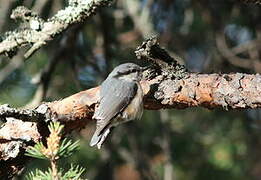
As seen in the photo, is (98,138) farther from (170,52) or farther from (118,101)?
(170,52)

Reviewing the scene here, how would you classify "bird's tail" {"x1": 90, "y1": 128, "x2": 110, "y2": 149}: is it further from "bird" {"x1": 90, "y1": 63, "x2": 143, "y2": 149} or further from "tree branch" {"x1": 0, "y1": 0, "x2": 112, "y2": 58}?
"tree branch" {"x1": 0, "y1": 0, "x2": 112, "y2": 58}

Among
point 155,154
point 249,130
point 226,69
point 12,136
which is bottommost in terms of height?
point 155,154

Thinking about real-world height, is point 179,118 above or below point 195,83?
below

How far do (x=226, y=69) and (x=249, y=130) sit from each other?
1.40 feet

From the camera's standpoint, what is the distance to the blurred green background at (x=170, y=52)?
3227 millimetres

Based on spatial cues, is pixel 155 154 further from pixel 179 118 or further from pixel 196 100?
pixel 196 100

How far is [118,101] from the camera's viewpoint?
219 cm

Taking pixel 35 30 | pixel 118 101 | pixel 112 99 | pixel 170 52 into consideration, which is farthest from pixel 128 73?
pixel 170 52

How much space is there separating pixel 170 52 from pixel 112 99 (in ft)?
4.86

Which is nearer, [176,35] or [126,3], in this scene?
[126,3]

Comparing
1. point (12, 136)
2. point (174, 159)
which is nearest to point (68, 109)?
point (12, 136)

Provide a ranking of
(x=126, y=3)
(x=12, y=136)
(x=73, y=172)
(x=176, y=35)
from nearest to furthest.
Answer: (x=73, y=172), (x=12, y=136), (x=126, y=3), (x=176, y=35)

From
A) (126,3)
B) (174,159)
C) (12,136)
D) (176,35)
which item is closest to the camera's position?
(12,136)

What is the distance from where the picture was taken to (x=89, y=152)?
4008mm
